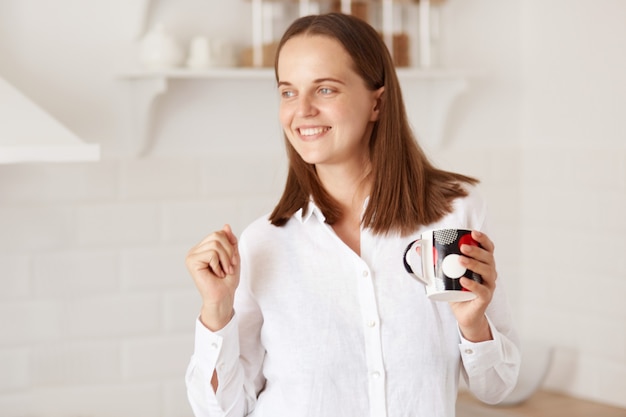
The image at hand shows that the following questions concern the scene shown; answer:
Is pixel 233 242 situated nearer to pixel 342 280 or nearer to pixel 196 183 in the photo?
pixel 342 280

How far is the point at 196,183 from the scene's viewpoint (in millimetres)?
2400

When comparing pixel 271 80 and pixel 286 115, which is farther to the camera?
pixel 271 80

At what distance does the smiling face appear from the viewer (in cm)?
155

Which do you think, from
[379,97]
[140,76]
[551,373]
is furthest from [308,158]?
[551,373]

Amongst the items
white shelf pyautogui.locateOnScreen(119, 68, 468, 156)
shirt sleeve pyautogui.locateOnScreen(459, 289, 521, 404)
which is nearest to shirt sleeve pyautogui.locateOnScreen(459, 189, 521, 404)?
shirt sleeve pyautogui.locateOnScreen(459, 289, 521, 404)

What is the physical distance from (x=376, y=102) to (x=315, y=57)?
0.49ft

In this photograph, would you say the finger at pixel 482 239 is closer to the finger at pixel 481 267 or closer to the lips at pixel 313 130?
the finger at pixel 481 267

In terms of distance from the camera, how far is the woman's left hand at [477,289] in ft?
4.57

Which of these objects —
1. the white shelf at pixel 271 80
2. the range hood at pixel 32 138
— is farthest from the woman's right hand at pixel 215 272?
the white shelf at pixel 271 80

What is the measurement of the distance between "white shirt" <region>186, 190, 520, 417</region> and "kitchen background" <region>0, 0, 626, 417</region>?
75 centimetres

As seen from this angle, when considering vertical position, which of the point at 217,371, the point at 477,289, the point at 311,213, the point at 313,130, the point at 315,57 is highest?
the point at 315,57

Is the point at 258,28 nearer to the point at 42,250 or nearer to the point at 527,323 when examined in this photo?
the point at 42,250

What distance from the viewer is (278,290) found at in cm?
161

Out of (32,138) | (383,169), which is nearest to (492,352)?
(383,169)
